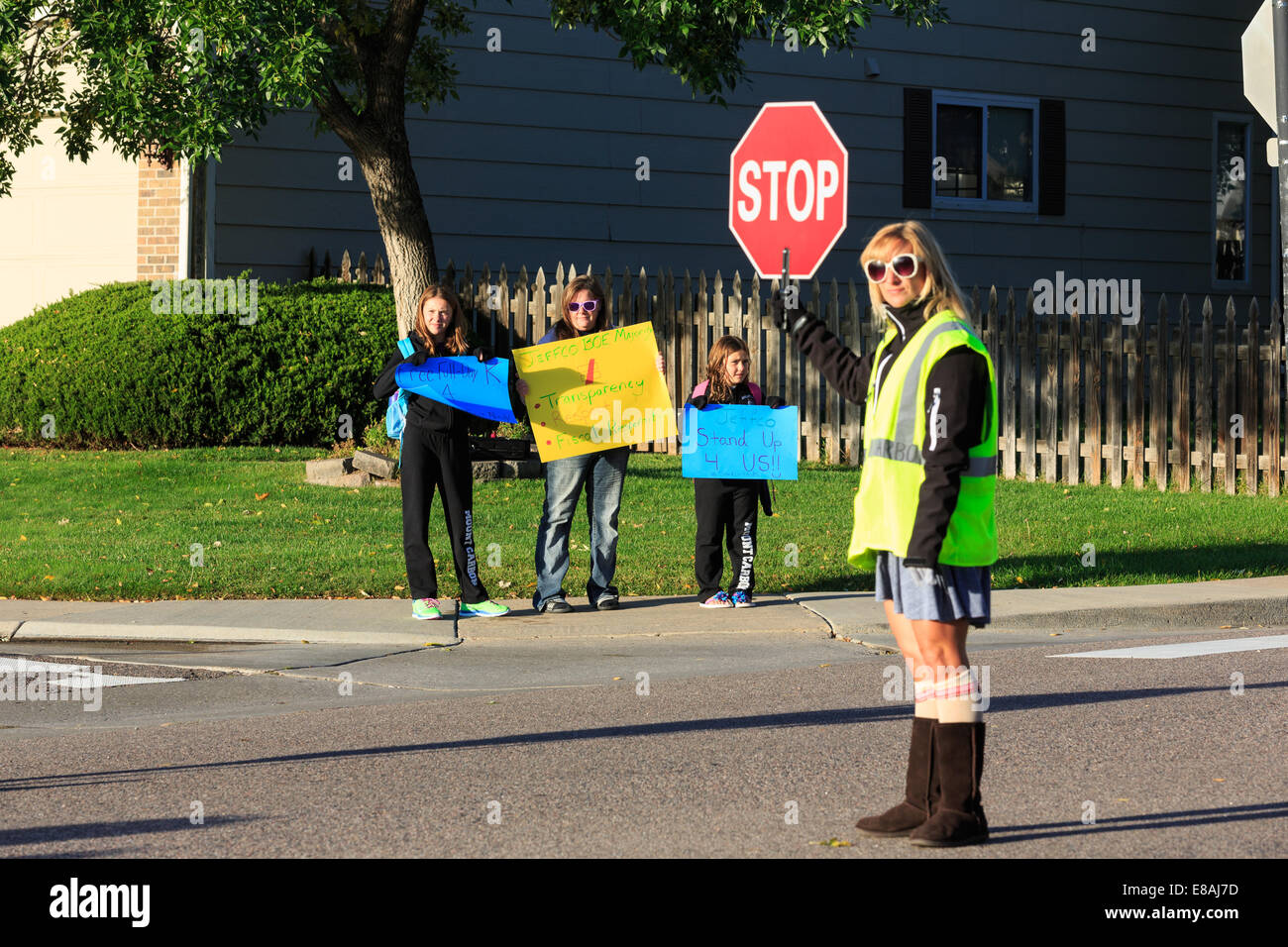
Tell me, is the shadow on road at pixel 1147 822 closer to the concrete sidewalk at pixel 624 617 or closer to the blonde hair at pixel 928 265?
the blonde hair at pixel 928 265

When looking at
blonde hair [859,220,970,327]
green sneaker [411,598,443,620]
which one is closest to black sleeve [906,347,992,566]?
blonde hair [859,220,970,327]

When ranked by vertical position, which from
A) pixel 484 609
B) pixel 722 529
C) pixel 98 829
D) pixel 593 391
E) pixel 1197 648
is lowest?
pixel 98 829

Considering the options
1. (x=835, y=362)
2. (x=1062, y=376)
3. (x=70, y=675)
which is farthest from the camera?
(x=1062, y=376)

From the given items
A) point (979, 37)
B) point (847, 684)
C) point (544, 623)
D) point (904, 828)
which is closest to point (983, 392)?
point (904, 828)

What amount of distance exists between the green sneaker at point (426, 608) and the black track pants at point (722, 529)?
1.74 metres

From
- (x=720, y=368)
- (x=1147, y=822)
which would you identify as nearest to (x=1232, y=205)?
(x=720, y=368)

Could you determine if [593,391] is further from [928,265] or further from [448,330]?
[928,265]

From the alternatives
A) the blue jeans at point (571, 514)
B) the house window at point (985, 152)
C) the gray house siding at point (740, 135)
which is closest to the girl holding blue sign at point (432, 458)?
the blue jeans at point (571, 514)

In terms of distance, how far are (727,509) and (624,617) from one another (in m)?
1.02

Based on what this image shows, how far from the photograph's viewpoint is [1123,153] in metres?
23.0

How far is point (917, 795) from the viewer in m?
5.19

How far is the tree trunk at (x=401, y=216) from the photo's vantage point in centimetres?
1469

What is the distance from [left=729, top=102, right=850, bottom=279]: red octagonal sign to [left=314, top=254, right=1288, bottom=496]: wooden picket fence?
196 centimetres

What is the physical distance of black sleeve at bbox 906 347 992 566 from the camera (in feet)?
15.8
